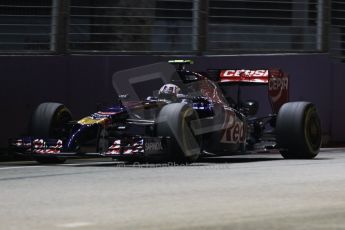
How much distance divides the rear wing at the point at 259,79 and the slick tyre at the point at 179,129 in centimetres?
234

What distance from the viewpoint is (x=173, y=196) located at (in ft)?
31.0

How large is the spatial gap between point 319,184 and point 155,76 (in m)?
7.12

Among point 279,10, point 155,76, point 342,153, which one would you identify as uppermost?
point 279,10

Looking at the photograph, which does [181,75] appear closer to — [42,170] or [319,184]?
[42,170]

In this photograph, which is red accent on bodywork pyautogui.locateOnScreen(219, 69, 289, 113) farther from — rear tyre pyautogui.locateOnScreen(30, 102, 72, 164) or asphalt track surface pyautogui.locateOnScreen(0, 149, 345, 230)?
rear tyre pyautogui.locateOnScreen(30, 102, 72, 164)

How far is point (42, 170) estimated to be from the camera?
12.7 m

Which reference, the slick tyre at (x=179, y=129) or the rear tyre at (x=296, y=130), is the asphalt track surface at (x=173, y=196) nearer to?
the slick tyre at (x=179, y=129)

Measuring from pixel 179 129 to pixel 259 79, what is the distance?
297cm

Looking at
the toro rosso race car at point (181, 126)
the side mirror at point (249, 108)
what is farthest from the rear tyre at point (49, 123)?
the side mirror at point (249, 108)

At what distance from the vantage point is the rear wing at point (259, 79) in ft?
52.1

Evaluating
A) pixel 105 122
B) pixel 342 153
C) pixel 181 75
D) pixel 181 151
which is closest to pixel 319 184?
pixel 181 151

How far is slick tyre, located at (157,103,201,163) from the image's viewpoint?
13312mm

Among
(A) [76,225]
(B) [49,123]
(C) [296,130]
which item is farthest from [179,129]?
(A) [76,225]

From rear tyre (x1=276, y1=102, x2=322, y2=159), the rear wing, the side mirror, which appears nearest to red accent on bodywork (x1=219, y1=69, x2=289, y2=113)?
the rear wing
